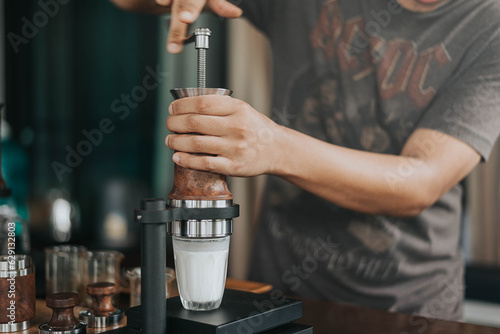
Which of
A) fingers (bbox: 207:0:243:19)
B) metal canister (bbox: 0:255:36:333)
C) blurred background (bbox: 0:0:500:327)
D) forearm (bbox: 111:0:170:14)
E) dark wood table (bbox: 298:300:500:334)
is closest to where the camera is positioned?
metal canister (bbox: 0:255:36:333)

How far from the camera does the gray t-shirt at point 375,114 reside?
4.24ft

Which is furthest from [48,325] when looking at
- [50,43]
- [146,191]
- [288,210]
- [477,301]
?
[50,43]

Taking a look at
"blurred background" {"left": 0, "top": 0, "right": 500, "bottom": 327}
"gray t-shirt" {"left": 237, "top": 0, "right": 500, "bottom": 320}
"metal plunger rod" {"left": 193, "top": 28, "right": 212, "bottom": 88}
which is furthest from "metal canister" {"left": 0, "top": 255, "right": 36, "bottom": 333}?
Result: "blurred background" {"left": 0, "top": 0, "right": 500, "bottom": 327}

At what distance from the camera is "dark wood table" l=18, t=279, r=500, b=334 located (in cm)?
94

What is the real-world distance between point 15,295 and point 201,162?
1.22ft

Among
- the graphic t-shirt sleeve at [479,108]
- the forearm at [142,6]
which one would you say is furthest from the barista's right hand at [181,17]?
the graphic t-shirt sleeve at [479,108]

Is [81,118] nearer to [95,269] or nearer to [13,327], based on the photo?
[95,269]

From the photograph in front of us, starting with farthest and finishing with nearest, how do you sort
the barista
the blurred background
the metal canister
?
the blurred background
the barista
the metal canister

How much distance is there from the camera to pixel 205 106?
0.83 meters

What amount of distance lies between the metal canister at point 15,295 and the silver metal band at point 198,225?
10.6 inches

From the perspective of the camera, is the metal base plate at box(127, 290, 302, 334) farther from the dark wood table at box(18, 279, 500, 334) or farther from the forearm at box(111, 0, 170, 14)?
the forearm at box(111, 0, 170, 14)

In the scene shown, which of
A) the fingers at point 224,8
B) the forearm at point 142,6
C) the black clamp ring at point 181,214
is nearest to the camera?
the black clamp ring at point 181,214

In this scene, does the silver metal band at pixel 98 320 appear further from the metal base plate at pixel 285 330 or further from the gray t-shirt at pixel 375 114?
the gray t-shirt at pixel 375 114

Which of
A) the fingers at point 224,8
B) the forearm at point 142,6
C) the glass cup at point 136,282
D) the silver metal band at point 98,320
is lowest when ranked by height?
the silver metal band at point 98,320
